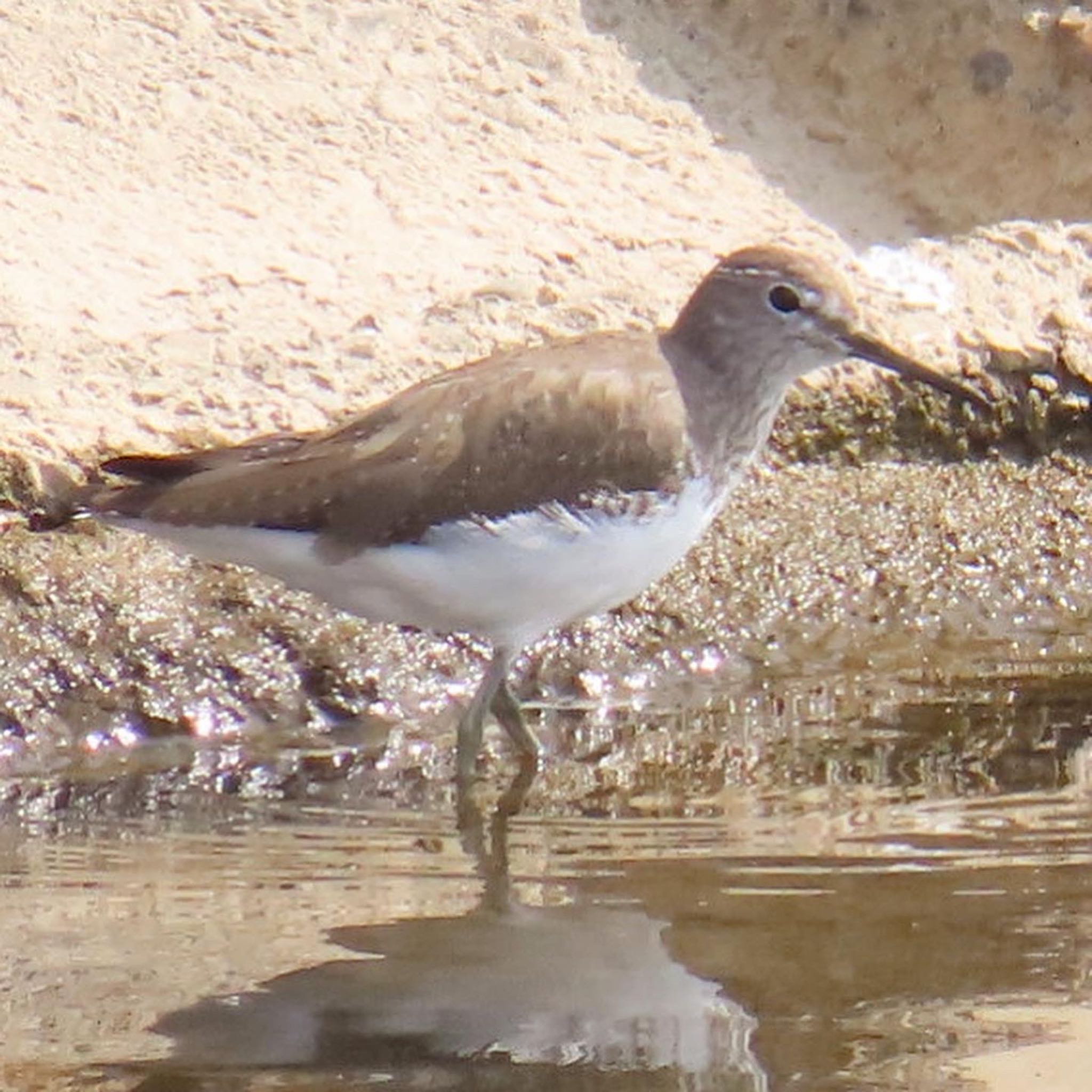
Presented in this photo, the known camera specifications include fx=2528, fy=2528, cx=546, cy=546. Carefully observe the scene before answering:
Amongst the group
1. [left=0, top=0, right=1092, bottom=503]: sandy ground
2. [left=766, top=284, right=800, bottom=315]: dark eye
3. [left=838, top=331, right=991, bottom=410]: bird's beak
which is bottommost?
[left=838, top=331, right=991, bottom=410]: bird's beak

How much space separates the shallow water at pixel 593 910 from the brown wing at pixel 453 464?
626mm

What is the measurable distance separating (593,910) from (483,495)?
1166 millimetres

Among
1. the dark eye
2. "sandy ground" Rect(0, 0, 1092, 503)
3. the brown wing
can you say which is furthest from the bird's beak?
"sandy ground" Rect(0, 0, 1092, 503)

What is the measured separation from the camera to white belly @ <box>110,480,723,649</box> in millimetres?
5730

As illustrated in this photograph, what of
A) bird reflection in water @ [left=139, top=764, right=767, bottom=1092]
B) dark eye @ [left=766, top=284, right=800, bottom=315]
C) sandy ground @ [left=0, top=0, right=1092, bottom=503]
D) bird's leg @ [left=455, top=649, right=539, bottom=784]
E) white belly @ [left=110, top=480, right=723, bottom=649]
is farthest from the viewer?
sandy ground @ [left=0, top=0, right=1092, bottom=503]

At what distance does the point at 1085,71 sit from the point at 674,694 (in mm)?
2945

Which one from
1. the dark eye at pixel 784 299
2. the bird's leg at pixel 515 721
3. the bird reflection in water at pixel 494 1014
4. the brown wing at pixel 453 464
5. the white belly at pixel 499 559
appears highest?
the dark eye at pixel 784 299

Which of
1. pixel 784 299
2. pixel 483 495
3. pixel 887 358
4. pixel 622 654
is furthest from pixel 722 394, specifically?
pixel 622 654

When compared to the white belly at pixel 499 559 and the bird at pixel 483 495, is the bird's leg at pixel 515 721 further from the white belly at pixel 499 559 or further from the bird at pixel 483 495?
the white belly at pixel 499 559

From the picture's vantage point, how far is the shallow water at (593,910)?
167 inches

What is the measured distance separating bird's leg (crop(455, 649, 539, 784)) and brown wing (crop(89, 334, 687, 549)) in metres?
0.44

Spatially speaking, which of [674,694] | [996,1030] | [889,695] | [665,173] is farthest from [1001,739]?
[665,173]

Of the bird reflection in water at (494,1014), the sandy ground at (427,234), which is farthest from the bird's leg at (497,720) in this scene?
the bird reflection in water at (494,1014)

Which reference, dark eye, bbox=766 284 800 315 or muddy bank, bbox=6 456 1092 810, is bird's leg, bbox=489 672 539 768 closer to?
muddy bank, bbox=6 456 1092 810
